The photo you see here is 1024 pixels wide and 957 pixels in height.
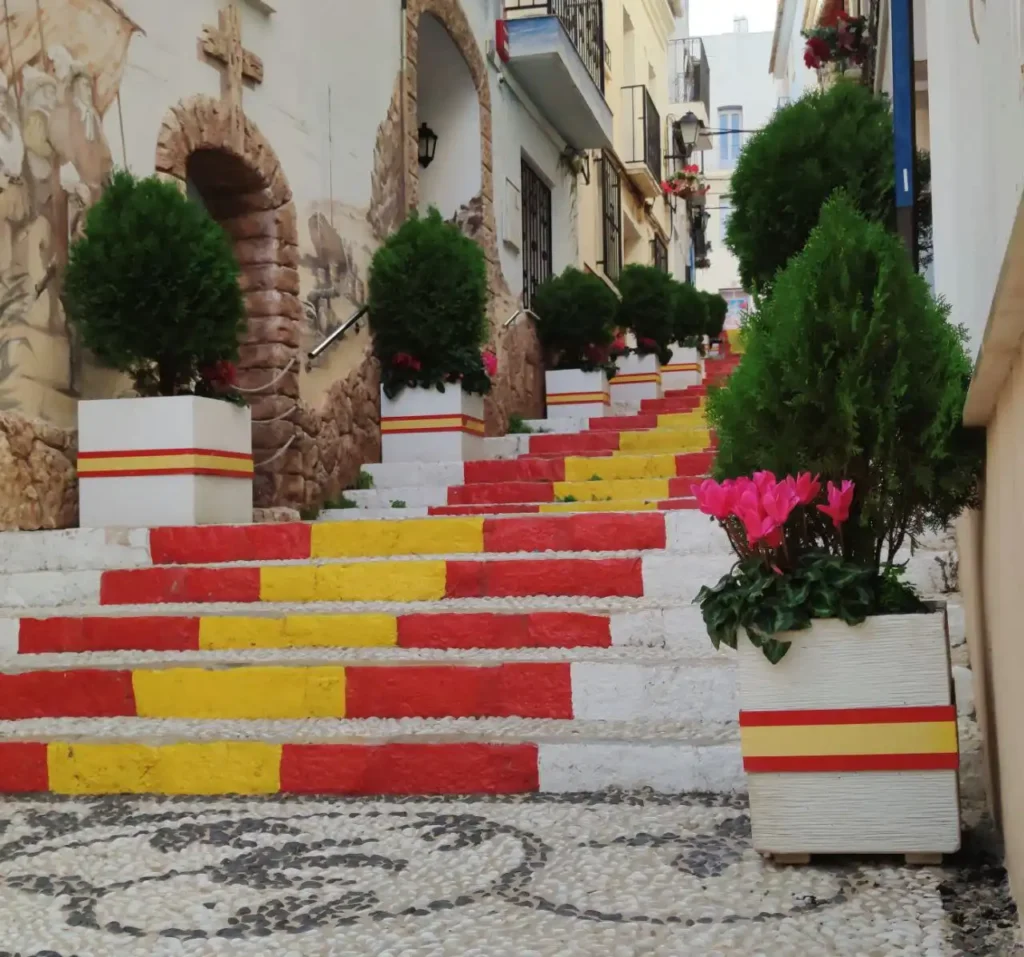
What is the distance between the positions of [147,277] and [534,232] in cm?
727

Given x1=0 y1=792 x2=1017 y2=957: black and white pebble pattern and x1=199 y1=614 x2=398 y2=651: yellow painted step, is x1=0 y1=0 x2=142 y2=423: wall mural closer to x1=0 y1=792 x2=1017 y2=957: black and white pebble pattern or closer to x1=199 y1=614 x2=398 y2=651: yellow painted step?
x1=199 y1=614 x2=398 y2=651: yellow painted step

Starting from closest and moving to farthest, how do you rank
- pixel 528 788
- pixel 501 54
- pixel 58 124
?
pixel 528 788 → pixel 58 124 → pixel 501 54

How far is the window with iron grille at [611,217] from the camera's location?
47.8ft

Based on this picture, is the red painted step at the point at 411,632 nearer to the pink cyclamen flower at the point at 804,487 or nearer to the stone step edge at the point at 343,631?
the stone step edge at the point at 343,631

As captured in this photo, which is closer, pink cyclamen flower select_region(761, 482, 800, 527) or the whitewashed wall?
the whitewashed wall

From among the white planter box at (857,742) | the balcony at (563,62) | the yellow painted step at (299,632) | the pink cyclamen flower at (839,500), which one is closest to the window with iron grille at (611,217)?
the balcony at (563,62)

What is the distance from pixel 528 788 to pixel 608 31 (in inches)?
542

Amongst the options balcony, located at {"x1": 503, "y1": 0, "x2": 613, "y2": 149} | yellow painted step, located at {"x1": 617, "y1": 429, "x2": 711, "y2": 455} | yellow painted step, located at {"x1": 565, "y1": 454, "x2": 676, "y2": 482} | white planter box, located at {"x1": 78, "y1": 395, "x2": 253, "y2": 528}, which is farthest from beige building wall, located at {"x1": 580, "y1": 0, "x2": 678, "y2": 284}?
white planter box, located at {"x1": 78, "y1": 395, "x2": 253, "y2": 528}

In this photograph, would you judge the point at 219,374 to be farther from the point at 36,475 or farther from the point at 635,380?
the point at 635,380

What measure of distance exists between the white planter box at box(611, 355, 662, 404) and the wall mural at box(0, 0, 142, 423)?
21.1 ft

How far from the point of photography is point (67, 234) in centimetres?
482

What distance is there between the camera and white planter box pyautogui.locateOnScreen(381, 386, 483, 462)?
7070 millimetres

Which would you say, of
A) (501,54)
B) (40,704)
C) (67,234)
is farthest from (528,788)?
(501,54)

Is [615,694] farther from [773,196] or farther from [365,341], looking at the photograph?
[365,341]
